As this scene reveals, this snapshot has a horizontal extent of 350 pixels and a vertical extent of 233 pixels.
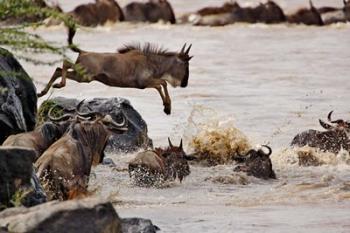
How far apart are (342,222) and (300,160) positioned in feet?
17.1

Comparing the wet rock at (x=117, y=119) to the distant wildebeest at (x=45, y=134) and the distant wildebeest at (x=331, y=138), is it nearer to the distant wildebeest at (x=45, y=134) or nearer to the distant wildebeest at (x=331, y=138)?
the distant wildebeest at (x=331, y=138)

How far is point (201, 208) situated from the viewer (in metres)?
13.8

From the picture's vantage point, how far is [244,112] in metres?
24.6

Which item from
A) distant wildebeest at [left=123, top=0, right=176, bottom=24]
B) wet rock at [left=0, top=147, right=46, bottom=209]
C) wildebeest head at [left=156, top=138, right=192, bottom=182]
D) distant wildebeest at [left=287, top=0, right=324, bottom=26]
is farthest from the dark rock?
distant wildebeest at [left=123, top=0, right=176, bottom=24]

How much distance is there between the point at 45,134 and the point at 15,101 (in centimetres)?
46

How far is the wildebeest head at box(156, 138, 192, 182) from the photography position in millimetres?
15695

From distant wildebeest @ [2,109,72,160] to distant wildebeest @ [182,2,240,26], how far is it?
1173 inches

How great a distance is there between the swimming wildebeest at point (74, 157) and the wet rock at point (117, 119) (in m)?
3.88

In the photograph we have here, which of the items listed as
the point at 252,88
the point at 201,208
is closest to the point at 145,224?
the point at 201,208

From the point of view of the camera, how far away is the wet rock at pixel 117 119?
18453 mm

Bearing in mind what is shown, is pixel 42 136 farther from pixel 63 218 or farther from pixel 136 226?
pixel 63 218

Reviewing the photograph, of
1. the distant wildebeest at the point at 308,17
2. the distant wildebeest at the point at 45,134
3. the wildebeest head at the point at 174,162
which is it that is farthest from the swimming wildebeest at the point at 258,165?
the distant wildebeest at the point at 308,17

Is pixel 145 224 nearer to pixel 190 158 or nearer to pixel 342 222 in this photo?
pixel 342 222

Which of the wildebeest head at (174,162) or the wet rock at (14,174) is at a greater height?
the wet rock at (14,174)
